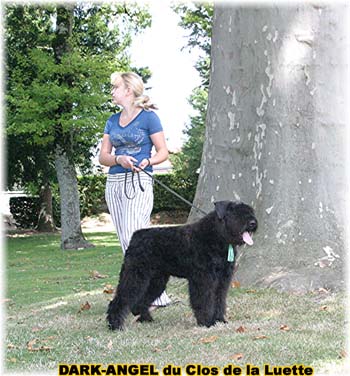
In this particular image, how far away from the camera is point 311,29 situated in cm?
774

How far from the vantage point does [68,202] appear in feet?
62.5

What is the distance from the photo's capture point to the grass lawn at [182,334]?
511 cm

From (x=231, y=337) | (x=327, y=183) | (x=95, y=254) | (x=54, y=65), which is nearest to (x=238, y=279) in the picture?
(x=327, y=183)

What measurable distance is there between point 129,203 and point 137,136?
696mm

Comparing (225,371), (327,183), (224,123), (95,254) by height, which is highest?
(224,123)

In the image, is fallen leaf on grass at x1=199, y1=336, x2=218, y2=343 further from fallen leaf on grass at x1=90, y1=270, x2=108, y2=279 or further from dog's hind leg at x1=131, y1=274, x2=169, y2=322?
fallen leaf on grass at x1=90, y1=270, x2=108, y2=279

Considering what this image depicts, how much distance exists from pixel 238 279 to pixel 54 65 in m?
11.5

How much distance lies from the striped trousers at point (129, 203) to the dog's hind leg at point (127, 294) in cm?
59

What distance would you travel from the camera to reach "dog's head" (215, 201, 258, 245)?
19.2 ft

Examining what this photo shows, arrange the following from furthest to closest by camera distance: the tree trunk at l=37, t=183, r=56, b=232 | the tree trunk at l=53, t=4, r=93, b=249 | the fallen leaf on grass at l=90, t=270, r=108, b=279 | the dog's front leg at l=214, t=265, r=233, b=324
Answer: the tree trunk at l=37, t=183, r=56, b=232
the tree trunk at l=53, t=4, r=93, b=249
the fallen leaf on grass at l=90, t=270, r=108, b=279
the dog's front leg at l=214, t=265, r=233, b=324

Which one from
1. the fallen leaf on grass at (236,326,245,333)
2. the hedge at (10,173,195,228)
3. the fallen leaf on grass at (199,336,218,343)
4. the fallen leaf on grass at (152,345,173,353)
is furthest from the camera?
the hedge at (10,173,195,228)

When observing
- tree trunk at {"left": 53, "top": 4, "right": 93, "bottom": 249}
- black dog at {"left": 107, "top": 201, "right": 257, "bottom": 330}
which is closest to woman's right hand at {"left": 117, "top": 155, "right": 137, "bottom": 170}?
black dog at {"left": 107, "top": 201, "right": 257, "bottom": 330}

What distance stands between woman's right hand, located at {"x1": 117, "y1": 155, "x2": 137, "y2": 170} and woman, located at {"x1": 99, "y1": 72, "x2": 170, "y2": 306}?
0.07 ft

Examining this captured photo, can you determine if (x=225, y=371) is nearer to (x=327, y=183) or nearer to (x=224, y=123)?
(x=327, y=183)
